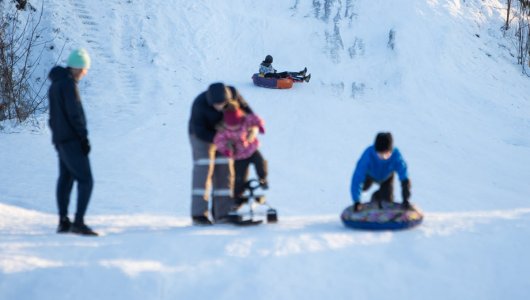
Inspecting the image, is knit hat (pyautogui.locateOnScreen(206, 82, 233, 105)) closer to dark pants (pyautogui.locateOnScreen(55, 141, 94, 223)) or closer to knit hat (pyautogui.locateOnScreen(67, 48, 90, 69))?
knit hat (pyautogui.locateOnScreen(67, 48, 90, 69))

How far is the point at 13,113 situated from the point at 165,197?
6.27 meters

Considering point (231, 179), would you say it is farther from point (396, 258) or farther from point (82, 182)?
point (396, 258)

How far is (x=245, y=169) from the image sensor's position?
583 cm

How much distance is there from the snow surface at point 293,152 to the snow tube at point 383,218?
0.50ft

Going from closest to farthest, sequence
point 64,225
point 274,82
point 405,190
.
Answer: point 64,225 < point 405,190 < point 274,82

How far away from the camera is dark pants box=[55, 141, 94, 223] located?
16.8 ft

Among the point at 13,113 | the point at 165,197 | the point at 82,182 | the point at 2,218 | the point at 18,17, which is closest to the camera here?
the point at 82,182

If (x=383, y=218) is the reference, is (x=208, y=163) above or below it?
above

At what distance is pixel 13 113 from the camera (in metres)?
12.7

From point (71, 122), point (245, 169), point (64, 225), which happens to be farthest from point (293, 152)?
point (71, 122)

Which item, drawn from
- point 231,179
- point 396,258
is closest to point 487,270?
point 396,258

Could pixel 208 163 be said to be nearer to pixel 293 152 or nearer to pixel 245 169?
pixel 245 169

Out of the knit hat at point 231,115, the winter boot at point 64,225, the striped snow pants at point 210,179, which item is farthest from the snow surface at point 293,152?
the knit hat at point 231,115

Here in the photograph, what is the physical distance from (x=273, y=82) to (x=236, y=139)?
9.52 metres
